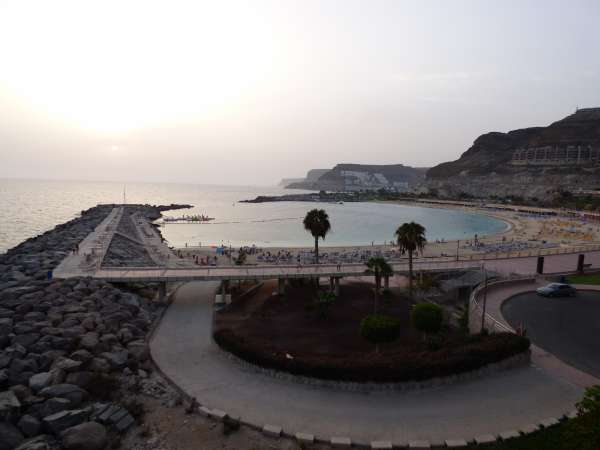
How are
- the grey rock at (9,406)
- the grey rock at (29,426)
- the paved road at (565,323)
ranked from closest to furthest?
1. the grey rock at (29,426)
2. the grey rock at (9,406)
3. the paved road at (565,323)

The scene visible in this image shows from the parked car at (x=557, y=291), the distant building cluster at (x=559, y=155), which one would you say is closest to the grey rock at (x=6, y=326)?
the parked car at (x=557, y=291)

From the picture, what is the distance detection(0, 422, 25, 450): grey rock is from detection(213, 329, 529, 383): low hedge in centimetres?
767

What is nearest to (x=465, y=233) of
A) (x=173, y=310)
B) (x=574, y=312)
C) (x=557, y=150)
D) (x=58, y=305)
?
(x=574, y=312)

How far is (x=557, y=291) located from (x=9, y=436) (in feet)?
90.0

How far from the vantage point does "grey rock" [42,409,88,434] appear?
11.8 m

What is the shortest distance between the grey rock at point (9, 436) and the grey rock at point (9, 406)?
30cm

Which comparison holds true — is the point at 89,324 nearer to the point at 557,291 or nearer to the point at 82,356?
the point at 82,356

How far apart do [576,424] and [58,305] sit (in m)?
22.5

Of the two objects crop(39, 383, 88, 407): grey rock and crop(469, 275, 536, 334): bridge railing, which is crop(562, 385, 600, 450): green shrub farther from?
crop(39, 383, 88, 407): grey rock

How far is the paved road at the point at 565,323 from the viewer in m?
16.4

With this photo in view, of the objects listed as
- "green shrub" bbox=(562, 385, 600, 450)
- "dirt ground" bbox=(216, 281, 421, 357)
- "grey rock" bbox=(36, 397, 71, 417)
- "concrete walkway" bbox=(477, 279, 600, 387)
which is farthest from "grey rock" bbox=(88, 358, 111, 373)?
"concrete walkway" bbox=(477, 279, 600, 387)

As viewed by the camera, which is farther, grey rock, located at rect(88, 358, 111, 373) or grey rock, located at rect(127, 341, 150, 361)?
grey rock, located at rect(127, 341, 150, 361)

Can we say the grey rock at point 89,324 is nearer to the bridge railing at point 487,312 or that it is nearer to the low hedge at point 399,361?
the low hedge at point 399,361

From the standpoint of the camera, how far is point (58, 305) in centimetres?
2105
